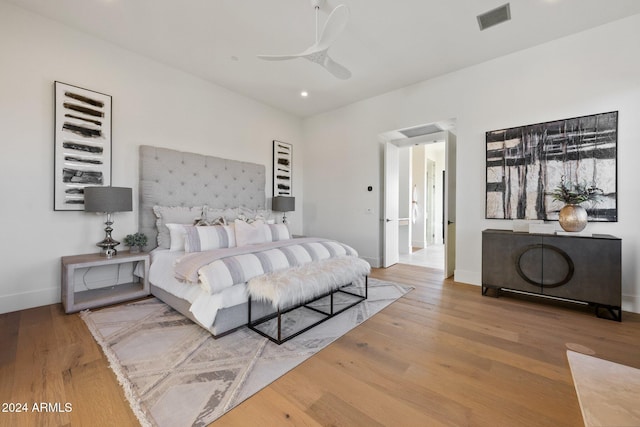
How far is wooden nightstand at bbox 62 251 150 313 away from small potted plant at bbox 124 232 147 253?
10 centimetres

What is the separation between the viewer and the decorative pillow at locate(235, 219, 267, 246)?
10.4ft

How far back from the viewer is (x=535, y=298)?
125 inches

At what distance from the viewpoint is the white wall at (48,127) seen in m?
2.59

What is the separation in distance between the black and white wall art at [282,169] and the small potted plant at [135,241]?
234cm

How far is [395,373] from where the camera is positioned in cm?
171

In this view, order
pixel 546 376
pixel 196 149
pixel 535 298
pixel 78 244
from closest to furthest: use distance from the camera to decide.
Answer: pixel 546 376 → pixel 78 244 → pixel 535 298 → pixel 196 149

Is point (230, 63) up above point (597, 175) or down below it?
above

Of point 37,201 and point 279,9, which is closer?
point 279,9

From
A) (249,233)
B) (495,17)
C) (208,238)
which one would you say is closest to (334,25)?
(495,17)

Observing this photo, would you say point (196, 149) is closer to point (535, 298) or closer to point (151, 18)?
point (151, 18)

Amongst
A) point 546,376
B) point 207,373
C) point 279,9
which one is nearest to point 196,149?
point 279,9

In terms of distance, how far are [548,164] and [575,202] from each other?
56 cm

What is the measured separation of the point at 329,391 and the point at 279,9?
324cm

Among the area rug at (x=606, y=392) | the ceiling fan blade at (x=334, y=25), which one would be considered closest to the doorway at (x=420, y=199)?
the ceiling fan blade at (x=334, y=25)
